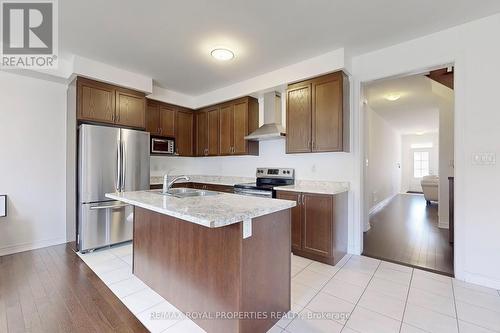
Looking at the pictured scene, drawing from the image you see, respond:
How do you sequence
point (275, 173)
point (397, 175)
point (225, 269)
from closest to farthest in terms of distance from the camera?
point (225, 269)
point (275, 173)
point (397, 175)

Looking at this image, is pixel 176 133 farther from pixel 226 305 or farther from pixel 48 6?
pixel 226 305

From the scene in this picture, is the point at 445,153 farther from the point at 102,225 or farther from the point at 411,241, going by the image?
the point at 102,225

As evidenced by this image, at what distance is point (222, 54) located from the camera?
296 cm

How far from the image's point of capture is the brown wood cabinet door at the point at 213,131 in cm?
454

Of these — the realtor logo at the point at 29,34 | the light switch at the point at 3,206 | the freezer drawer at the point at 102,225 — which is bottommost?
the freezer drawer at the point at 102,225

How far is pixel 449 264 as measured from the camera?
9.08 ft

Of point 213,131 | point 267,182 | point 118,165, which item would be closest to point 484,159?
point 267,182

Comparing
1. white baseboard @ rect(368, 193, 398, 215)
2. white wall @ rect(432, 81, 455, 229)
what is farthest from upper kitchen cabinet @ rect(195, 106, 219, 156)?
white wall @ rect(432, 81, 455, 229)

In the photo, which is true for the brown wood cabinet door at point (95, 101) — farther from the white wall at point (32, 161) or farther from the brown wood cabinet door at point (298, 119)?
the brown wood cabinet door at point (298, 119)

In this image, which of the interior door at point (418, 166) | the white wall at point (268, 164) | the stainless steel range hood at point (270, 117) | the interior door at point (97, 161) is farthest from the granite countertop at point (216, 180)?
the interior door at point (418, 166)

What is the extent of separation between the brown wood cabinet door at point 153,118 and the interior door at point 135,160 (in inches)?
23.2

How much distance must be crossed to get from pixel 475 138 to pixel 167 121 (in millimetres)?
4401

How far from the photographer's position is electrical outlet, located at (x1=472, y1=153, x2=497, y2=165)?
7.46 feet

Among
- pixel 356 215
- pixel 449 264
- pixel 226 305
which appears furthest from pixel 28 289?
pixel 449 264
